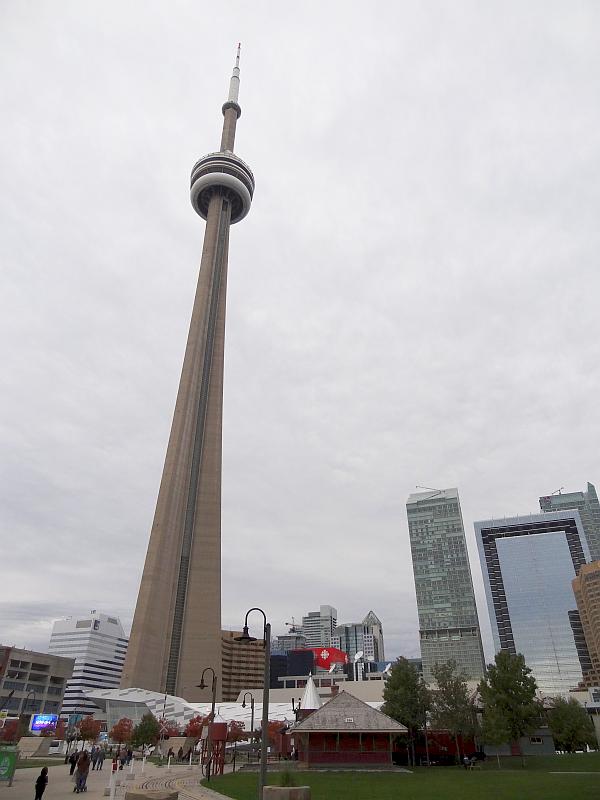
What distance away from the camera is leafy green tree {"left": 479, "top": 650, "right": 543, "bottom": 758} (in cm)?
4531

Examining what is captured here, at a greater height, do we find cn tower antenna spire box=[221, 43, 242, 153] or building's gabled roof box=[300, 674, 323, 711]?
cn tower antenna spire box=[221, 43, 242, 153]

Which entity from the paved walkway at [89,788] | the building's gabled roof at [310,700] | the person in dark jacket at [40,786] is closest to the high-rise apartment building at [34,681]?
the building's gabled roof at [310,700]

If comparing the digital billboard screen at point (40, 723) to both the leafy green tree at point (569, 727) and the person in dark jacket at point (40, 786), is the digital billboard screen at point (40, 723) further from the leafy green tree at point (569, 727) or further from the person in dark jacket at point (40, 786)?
the person in dark jacket at point (40, 786)

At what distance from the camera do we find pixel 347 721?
41.2 m

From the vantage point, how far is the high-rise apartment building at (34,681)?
10794 centimetres

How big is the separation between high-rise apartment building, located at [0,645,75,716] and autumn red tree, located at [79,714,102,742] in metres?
31.3

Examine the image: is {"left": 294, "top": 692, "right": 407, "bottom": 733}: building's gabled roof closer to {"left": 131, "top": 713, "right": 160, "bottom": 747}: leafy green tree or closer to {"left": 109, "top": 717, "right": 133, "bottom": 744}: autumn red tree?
{"left": 131, "top": 713, "right": 160, "bottom": 747}: leafy green tree

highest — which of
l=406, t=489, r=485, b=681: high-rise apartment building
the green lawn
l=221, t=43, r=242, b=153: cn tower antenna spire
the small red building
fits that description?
l=221, t=43, r=242, b=153: cn tower antenna spire

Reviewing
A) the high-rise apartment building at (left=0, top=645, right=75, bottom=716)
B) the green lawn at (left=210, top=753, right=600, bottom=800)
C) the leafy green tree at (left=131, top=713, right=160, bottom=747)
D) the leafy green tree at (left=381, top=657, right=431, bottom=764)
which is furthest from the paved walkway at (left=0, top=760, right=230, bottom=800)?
the high-rise apartment building at (left=0, top=645, right=75, bottom=716)

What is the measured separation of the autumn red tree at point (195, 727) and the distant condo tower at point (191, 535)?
11775mm

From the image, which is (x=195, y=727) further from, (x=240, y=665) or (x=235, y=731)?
(x=240, y=665)

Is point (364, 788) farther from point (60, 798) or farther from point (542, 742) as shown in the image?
point (542, 742)

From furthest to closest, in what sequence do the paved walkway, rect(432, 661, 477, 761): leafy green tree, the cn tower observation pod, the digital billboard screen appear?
the cn tower observation pod, the digital billboard screen, rect(432, 661, 477, 761): leafy green tree, the paved walkway

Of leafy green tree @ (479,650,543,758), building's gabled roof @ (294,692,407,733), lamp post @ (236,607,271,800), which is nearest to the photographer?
lamp post @ (236,607,271,800)
